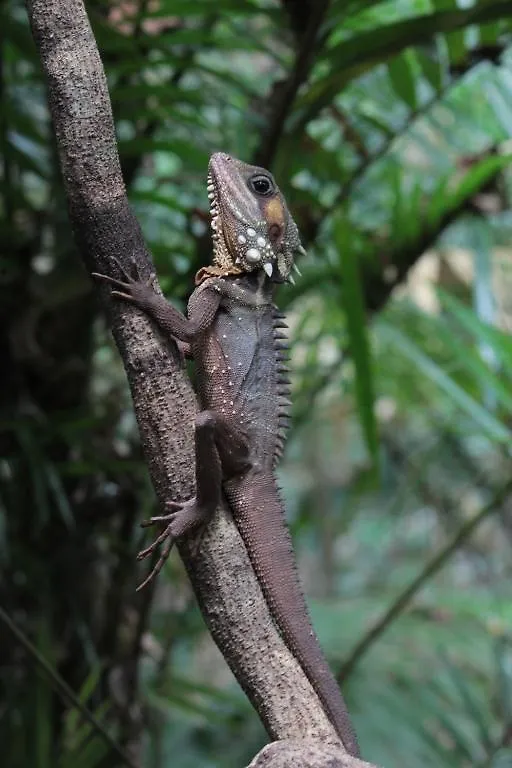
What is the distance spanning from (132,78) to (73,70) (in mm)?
1256

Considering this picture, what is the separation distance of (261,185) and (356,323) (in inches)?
16.3

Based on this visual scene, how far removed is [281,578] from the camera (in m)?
1.41

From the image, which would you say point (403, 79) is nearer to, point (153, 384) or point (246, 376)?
point (246, 376)

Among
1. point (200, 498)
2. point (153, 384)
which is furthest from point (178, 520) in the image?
point (153, 384)

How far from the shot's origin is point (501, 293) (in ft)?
19.3

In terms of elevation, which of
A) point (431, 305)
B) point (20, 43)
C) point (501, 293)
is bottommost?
point (431, 305)

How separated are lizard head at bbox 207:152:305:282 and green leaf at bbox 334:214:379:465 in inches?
8.8

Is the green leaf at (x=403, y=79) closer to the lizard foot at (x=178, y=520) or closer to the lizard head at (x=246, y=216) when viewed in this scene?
the lizard head at (x=246, y=216)

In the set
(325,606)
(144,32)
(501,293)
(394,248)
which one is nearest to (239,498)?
(394,248)

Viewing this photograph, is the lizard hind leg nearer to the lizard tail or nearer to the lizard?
the lizard

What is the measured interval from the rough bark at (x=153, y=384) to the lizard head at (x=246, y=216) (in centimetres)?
34

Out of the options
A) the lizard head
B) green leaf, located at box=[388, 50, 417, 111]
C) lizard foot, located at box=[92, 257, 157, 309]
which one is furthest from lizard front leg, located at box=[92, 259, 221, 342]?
green leaf, located at box=[388, 50, 417, 111]

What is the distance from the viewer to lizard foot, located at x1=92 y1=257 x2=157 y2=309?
128 centimetres

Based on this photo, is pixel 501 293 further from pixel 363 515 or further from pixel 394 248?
pixel 394 248
